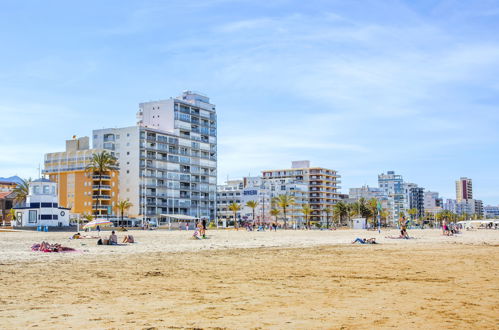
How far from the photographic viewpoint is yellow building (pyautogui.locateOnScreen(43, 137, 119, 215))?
13325cm

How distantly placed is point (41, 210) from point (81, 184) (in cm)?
3947

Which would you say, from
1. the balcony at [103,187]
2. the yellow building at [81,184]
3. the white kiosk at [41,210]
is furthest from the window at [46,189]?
the balcony at [103,187]

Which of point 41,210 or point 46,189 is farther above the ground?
point 46,189

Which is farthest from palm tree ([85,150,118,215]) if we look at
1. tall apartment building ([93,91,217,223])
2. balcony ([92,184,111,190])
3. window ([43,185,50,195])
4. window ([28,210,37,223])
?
window ([28,210,37,223])

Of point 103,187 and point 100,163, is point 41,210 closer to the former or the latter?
point 100,163

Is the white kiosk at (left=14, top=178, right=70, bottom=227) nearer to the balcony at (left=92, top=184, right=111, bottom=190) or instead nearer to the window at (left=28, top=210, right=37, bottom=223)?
the window at (left=28, top=210, right=37, bottom=223)

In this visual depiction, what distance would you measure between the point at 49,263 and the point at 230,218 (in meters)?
175

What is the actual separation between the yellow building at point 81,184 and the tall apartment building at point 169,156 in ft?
16.7

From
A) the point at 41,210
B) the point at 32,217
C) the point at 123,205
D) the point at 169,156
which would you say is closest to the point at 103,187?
the point at 123,205

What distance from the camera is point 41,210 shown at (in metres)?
95.2

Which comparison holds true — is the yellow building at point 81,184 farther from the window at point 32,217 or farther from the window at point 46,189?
the window at point 32,217

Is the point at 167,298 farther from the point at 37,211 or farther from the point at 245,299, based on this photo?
the point at 37,211

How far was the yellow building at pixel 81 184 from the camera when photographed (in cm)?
13325

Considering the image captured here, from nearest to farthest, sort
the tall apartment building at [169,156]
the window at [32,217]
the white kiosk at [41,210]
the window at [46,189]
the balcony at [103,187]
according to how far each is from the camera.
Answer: the window at [32,217] < the white kiosk at [41,210] < the window at [46,189] < the balcony at [103,187] < the tall apartment building at [169,156]
